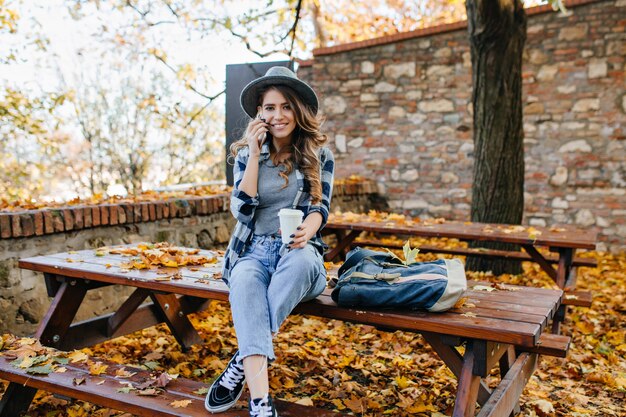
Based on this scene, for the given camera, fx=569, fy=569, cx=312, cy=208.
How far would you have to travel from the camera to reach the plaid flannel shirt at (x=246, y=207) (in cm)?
249

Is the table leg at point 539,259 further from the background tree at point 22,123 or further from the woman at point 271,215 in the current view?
the background tree at point 22,123

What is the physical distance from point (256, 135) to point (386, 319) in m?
0.97

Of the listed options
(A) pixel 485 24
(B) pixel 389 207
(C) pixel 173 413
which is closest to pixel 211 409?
(C) pixel 173 413

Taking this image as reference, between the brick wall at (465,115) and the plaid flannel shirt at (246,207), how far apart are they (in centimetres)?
585

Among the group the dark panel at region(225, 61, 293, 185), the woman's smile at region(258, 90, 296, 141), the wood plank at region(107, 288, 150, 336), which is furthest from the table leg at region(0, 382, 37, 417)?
the dark panel at region(225, 61, 293, 185)

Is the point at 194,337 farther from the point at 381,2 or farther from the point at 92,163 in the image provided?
the point at 381,2

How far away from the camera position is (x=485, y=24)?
17.9ft

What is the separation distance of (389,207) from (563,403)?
5629mm

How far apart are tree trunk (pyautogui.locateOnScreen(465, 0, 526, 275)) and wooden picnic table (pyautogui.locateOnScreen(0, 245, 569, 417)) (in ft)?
9.54

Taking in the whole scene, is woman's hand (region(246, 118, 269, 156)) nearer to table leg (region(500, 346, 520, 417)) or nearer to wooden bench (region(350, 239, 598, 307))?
table leg (region(500, 346, 520, 417))

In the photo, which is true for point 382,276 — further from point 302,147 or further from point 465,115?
point 465,115

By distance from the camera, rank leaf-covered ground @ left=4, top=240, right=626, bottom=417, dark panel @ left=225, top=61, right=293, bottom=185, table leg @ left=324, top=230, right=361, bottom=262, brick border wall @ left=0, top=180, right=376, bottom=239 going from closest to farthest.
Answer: leaf-covered ground @ left=4, top=240, right=626, bottom=417, brick border wall @ left=0, top=180, right=376, bottom=239, table leg @ left=324, top=230, right=361, bottom=262, dark panel @ left=225, top=61, right=293, bottom=185

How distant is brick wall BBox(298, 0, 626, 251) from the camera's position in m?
7.27

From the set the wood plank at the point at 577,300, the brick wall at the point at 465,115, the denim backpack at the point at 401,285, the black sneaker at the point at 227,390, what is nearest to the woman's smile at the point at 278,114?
the denim backpack at the point at 401,285
